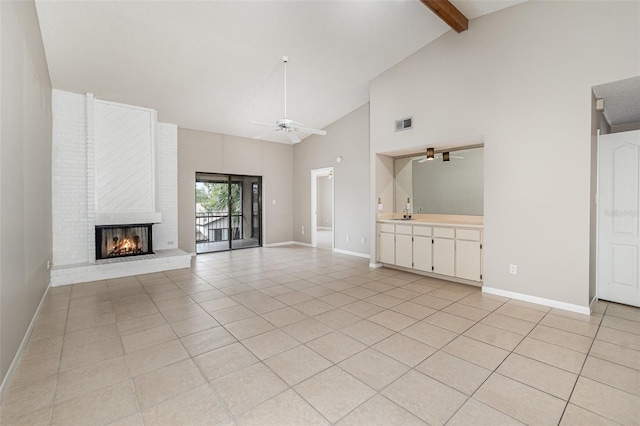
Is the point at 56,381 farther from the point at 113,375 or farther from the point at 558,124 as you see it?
the point at 558,124

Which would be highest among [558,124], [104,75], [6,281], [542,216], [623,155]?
[104,75]

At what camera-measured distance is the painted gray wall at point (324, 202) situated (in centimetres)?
1361

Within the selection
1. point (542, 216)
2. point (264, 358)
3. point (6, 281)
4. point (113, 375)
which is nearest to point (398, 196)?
point (542, 216)

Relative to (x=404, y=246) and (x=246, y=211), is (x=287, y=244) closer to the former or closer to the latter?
(x=246, y=211)

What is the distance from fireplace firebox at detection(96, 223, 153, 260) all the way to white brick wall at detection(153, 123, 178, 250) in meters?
0.45

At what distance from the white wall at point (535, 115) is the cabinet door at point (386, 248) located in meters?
1.63

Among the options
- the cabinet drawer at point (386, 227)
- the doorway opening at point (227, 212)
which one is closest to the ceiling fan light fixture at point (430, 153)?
the cabinet drawer at point (386, 227)

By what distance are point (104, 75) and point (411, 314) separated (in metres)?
5.67

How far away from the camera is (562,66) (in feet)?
11.2

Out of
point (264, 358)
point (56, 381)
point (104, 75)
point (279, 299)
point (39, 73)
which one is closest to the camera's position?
point (56, 381)

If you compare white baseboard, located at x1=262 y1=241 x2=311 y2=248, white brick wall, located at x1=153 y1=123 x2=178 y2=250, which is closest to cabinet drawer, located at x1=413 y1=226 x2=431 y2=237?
white baseboard, located at x1=262 y1=241 x2=311 y2=248

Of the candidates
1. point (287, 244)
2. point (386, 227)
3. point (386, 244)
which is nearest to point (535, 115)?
point (386, 227)

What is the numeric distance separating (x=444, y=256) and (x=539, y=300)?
133 cm

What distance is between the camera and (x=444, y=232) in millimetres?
4672
